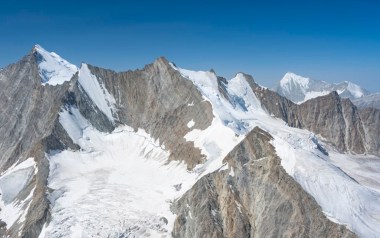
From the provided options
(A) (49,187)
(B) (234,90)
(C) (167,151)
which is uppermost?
(B) (234,90)

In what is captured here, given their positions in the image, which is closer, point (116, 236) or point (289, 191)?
point (289, 191)

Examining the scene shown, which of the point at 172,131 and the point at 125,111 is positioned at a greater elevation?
the point at 125,111

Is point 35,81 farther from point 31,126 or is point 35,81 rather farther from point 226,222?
point 226,222

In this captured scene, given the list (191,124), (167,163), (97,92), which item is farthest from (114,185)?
(97,92)

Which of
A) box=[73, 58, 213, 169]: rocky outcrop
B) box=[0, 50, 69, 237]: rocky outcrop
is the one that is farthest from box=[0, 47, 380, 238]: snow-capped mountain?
box=[0, 50, 69, 237]: rocky outcrop

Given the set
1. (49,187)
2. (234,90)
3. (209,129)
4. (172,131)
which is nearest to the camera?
(49,187)

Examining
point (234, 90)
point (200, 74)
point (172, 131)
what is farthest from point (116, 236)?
point (234, 90)

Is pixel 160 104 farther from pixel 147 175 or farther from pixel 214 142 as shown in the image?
pixel 214 142
